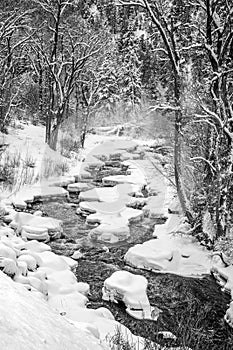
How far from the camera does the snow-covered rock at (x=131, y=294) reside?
5656 mm

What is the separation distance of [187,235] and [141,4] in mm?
5006

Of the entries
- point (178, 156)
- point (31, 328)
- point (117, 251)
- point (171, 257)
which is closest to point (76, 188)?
point (178, 156)

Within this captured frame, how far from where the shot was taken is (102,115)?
29469 millimetres

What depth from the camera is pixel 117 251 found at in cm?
806

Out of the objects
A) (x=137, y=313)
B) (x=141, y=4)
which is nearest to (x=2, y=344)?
(x=137, y=313)

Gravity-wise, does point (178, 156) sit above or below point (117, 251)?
above

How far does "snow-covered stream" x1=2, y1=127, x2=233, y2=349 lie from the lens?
5.55 meters

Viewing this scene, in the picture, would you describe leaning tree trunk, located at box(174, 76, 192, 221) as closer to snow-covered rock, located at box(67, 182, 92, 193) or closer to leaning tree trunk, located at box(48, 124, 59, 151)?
snow-covered rock, located at box(67, 182, 92, 193)

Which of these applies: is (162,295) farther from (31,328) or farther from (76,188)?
(76,188)

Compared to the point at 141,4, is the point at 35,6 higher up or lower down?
higher up

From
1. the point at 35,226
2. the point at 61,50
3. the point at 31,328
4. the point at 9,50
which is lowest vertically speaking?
the point at 35,226

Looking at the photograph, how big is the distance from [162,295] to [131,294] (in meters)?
0.75

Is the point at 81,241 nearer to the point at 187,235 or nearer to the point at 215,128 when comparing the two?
the point at 187,235

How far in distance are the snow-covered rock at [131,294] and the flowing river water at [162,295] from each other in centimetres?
10
